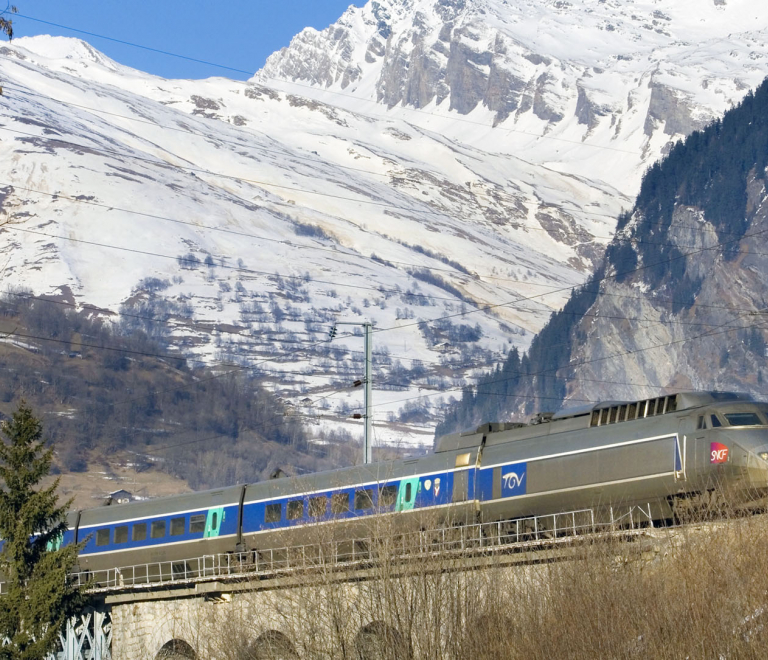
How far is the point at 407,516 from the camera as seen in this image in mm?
56969

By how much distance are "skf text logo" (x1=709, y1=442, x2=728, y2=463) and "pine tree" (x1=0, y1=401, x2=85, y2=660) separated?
31.2 m

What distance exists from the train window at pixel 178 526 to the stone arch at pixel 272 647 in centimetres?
1818

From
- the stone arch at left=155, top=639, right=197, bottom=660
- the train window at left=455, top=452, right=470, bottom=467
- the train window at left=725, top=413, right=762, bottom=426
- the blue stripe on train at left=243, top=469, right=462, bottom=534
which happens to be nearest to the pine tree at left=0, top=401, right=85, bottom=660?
the stone arch at left=155, top=639, right=197, bottom=660

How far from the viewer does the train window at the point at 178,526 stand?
70125 millimetres

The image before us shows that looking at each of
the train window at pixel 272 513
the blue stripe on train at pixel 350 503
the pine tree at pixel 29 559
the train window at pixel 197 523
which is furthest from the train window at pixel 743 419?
the pine tree at pixel 29 559

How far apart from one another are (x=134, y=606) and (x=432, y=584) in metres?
24.8

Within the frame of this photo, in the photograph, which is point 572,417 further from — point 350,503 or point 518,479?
point 350,503

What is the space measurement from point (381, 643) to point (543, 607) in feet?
20.9

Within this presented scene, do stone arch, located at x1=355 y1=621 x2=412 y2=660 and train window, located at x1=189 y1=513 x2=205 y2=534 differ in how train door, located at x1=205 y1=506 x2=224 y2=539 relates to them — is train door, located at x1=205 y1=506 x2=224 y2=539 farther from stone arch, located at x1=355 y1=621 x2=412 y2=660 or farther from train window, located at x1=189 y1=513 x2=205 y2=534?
stone arch, located at x1=355 y1=621 x2=412 y2=660

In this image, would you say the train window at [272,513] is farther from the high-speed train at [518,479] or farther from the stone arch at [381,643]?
the stone arch at [381,643]

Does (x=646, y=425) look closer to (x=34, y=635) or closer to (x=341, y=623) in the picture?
(x=341, y=623)

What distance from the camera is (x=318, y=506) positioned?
61750 millimetres

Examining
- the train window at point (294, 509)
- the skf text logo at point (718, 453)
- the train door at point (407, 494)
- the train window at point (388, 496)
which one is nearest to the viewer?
the skf text logo at point (718, 453)

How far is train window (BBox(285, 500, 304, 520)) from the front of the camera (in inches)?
2492
